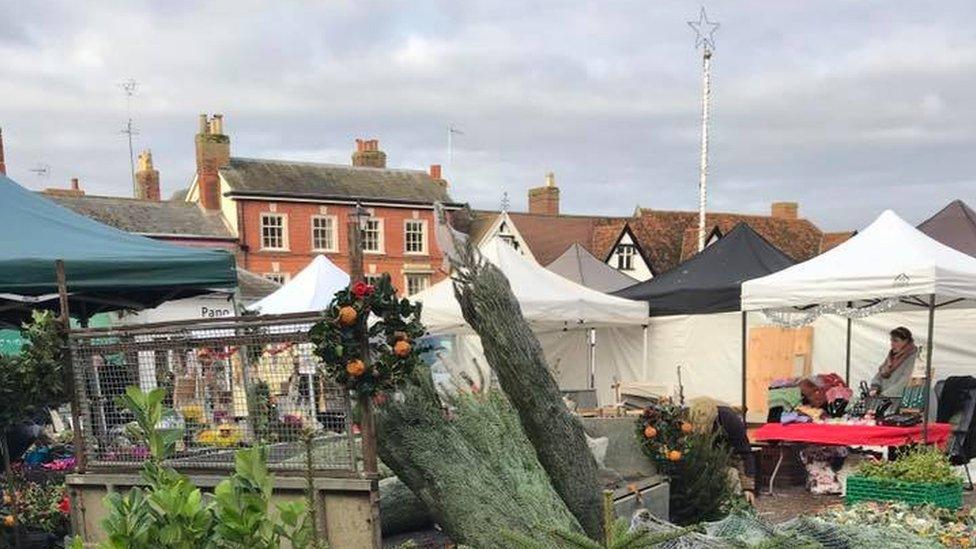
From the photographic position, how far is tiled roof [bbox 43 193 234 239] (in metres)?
28.7

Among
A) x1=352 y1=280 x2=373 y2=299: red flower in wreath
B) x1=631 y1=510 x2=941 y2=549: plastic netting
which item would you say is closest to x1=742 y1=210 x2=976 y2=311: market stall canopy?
x1=631 y1=510 x2=941 y2=549: plastic netting

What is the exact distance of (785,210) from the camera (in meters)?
37.4

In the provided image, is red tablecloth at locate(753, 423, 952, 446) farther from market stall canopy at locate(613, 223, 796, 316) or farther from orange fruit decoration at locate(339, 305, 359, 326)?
orange fruit decoration at locate(339, 305, 359, 326)

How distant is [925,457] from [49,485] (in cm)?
629

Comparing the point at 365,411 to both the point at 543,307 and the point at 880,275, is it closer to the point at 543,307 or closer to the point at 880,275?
the point at 880,275

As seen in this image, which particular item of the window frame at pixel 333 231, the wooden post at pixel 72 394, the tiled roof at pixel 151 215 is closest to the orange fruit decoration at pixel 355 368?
the wooden post at pixel 72 394

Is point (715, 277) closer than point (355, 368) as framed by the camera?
No

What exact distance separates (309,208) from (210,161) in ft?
12.4

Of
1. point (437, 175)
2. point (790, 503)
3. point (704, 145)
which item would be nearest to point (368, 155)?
point (437, 175)

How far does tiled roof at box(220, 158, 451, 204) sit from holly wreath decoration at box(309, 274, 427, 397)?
27.7 m

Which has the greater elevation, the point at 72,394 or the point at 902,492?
the point at 72,394

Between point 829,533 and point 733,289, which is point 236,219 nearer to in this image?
point 733,289

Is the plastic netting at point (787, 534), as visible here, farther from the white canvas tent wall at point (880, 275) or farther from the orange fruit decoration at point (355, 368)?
the white canvas tent wall at point (880, 275)

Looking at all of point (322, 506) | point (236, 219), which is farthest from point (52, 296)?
point (236, 219)
